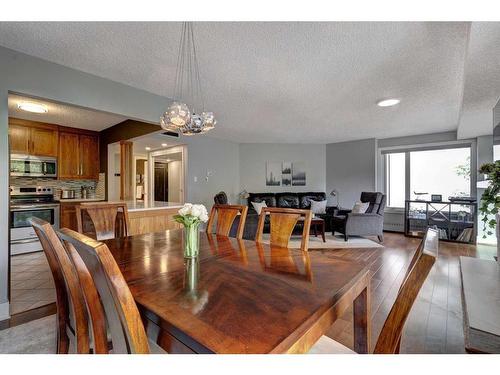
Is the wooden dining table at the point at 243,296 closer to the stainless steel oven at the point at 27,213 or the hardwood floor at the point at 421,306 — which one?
the hardwood floor at the point at 421,306

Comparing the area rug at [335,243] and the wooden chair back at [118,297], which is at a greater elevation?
the wooden chair back at [118,297]

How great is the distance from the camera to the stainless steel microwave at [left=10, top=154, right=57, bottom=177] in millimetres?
3936

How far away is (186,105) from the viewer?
2174 millimetres

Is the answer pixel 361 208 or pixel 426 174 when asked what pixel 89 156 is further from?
pixel 426 174

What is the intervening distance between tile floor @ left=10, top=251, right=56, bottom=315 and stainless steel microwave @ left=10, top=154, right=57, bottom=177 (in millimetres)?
1386

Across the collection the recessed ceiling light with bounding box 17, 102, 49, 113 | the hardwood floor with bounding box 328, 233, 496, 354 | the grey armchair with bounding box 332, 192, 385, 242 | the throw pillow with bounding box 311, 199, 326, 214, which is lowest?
the hardwood floor with bounding box 328, 233, 496, 354

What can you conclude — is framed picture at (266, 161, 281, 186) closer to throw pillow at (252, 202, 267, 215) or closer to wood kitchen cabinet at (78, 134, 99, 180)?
throw pillow at (252, 202, 267, 215)

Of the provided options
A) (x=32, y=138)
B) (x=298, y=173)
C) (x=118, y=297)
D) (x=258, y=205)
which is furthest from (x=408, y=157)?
(x=32, y=138)

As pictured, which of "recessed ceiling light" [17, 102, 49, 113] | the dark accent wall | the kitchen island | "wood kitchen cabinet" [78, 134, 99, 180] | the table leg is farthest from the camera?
"wood kitchen cabinet" [78, 134, 99, 180]

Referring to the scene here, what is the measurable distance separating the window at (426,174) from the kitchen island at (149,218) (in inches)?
Answer: 212

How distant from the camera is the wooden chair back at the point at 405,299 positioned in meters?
0.62

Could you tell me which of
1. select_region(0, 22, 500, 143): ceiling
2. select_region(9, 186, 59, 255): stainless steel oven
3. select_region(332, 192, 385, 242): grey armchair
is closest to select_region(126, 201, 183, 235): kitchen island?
select_region(0, 22, 500, 143): ceiling

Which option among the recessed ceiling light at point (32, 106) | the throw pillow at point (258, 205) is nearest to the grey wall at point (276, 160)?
the throw pillow at point (258, 205)
